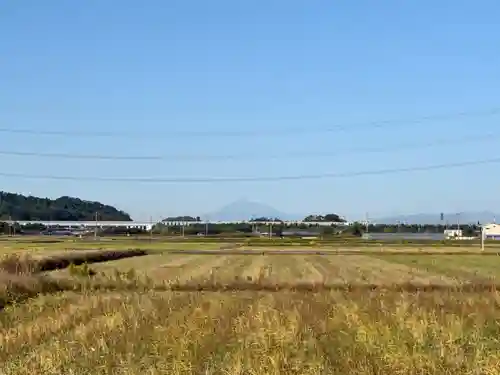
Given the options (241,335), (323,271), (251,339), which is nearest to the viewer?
(251,339)

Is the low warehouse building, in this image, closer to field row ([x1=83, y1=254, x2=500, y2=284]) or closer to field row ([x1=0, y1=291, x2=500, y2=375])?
field row ([x1=83, y1=254, x2=500, y2=284])

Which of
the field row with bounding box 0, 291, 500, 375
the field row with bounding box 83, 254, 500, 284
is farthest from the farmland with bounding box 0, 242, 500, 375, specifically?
the field row with bounding box 83, 254, 500, 284

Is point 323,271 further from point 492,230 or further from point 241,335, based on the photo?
point 492,230

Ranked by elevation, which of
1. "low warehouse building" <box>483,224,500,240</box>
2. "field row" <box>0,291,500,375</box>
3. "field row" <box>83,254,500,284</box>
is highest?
"low warehouse building" <box>483,224,500,240</box>

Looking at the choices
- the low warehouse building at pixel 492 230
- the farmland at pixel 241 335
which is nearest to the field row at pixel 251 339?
the farmland at pixel 241 335

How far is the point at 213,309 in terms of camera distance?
917 inches

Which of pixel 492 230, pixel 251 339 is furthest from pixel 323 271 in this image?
pixel 492 230

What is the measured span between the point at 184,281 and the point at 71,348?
85.3 ft

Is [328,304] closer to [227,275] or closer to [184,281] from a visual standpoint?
[184,281]

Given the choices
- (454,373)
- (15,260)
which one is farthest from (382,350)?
(15,260)

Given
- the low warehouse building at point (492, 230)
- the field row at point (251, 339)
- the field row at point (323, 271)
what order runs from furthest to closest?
1. the low warehouse building at point (492, 230)
2. the field row at point (323, 271)
3. the field row at point (251, 339)

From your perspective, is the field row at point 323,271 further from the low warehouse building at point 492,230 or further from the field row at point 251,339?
the low warehouse building at point 492,230

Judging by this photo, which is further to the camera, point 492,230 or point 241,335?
point 492,230

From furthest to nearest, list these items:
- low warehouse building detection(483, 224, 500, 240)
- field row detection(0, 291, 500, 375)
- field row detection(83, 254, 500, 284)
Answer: low warehouse building detection(483, 224, 500, 240), field row detection(83, 254, 500, 284), field row detection(0, 291, 500, 375)
